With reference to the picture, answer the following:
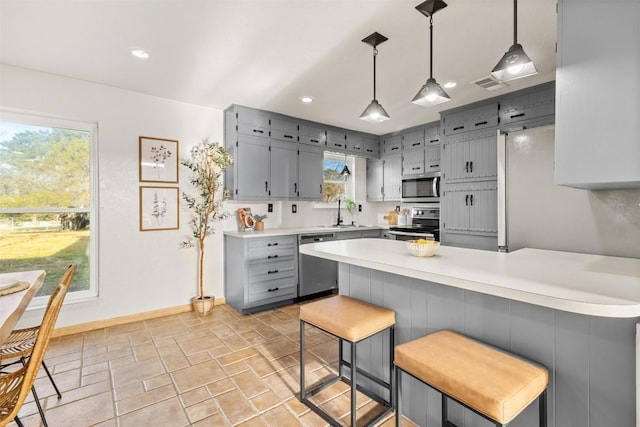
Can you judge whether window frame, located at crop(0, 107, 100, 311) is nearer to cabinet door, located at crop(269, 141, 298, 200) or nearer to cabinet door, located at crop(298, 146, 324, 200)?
cabinet door, located at crop(269, 141, 298, 200)

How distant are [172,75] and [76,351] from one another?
8.95ft

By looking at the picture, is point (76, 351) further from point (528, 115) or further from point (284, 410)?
point (528, 115)

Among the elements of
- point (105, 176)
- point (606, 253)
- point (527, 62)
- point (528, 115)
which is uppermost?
point (528, 115)

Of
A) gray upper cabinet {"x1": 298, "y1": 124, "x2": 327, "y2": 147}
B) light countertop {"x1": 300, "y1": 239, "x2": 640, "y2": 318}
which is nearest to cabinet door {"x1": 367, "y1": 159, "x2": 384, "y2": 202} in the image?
gray upper cabinet {"x1": 298, "y1": 124, "x2": 327, "y2": 147}

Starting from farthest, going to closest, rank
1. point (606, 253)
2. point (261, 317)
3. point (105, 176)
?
point (261, 317) < point (105, 176) < point (606, 253)

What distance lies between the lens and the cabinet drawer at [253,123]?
3869mm

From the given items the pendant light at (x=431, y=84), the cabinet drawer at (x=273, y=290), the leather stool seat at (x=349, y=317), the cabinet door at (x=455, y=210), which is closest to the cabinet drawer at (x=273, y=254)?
the cabinet drawer at (x=273, y=290)

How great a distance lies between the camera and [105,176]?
10.7 ft

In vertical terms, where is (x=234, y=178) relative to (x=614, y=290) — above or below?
above

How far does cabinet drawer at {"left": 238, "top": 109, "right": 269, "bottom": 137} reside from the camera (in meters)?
3.87

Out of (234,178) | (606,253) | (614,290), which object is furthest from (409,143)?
(614,290)

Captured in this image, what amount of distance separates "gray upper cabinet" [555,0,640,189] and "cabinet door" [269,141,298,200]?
3.29m

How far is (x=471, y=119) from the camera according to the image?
12.5 ft

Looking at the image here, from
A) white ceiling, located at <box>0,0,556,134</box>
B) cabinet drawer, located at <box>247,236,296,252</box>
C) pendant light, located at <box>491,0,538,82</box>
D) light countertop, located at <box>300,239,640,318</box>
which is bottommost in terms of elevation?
cabinet drawer, located at <box>247,236,296,252</box>
